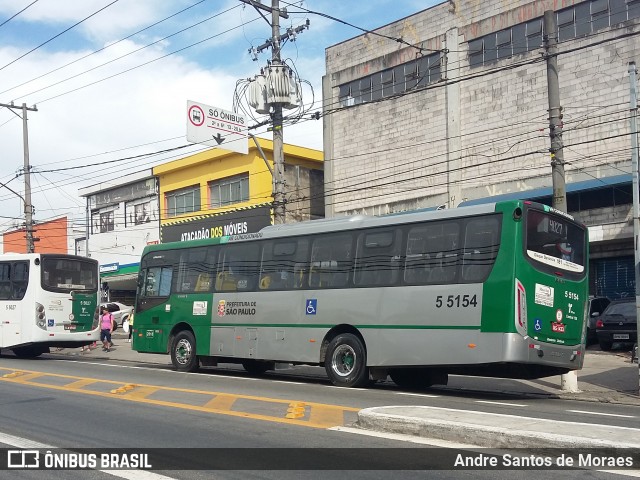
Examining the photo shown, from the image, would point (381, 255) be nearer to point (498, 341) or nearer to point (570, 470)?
point (498, 341)

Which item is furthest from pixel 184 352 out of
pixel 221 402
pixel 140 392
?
pixel 221 402

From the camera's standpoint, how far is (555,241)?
1278 centimetres

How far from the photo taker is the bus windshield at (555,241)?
485 inches

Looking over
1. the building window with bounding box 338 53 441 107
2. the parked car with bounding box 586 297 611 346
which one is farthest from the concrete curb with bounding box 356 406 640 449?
the building window with bounding box 338 53 441 107

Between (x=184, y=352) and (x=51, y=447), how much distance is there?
987 centimetres

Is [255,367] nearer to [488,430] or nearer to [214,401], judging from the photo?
[214,401]

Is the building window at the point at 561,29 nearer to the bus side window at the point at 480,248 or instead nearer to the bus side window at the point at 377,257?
the bus side window at the point at 377,257

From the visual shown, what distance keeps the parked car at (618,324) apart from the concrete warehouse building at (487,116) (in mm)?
5009

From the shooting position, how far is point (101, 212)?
1841 inches

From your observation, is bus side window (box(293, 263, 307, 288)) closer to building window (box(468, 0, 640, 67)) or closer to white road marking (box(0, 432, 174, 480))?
white road marking (box(0, 432, 174, 480))

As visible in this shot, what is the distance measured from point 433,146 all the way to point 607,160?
750 centimetres

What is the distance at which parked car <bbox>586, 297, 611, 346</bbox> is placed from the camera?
24453 mm

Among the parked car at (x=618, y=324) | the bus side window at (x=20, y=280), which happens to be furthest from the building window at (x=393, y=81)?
the bus side window at (x=20, y=280)

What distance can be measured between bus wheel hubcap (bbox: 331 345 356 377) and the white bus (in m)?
10.8
